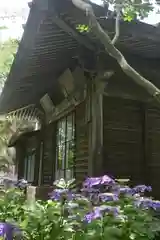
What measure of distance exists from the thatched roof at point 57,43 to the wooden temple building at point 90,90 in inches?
0.4

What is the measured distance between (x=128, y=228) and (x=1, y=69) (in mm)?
15606

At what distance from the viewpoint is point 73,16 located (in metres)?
3.88

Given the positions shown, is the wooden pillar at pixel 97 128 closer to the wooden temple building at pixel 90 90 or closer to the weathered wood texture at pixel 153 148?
the wooden temple building at pixel 90 90

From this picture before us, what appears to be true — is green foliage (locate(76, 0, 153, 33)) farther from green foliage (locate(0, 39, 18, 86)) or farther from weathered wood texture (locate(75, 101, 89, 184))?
green foliage (locate(0, 39, 18, 86))

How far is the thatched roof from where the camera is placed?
12.8 ft

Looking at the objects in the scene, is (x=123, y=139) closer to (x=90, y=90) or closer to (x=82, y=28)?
(x=90, y=90)

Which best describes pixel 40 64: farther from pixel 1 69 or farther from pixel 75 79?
pixel 1 69

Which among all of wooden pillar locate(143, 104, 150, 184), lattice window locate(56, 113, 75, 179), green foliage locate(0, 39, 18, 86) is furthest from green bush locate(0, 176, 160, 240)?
green foliage locate(0, 39, 18, 86)

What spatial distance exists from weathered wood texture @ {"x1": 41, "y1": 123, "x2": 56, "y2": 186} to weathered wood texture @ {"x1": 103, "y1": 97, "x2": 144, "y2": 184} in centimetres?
270

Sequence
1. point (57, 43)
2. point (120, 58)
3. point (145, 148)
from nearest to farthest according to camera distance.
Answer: point (120, 58) < point (57, 43) < point (145, 148)

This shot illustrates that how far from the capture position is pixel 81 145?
6188 millimetres

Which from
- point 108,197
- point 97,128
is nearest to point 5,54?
point 97,128

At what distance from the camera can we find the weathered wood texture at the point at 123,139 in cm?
557

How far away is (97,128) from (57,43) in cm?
135
